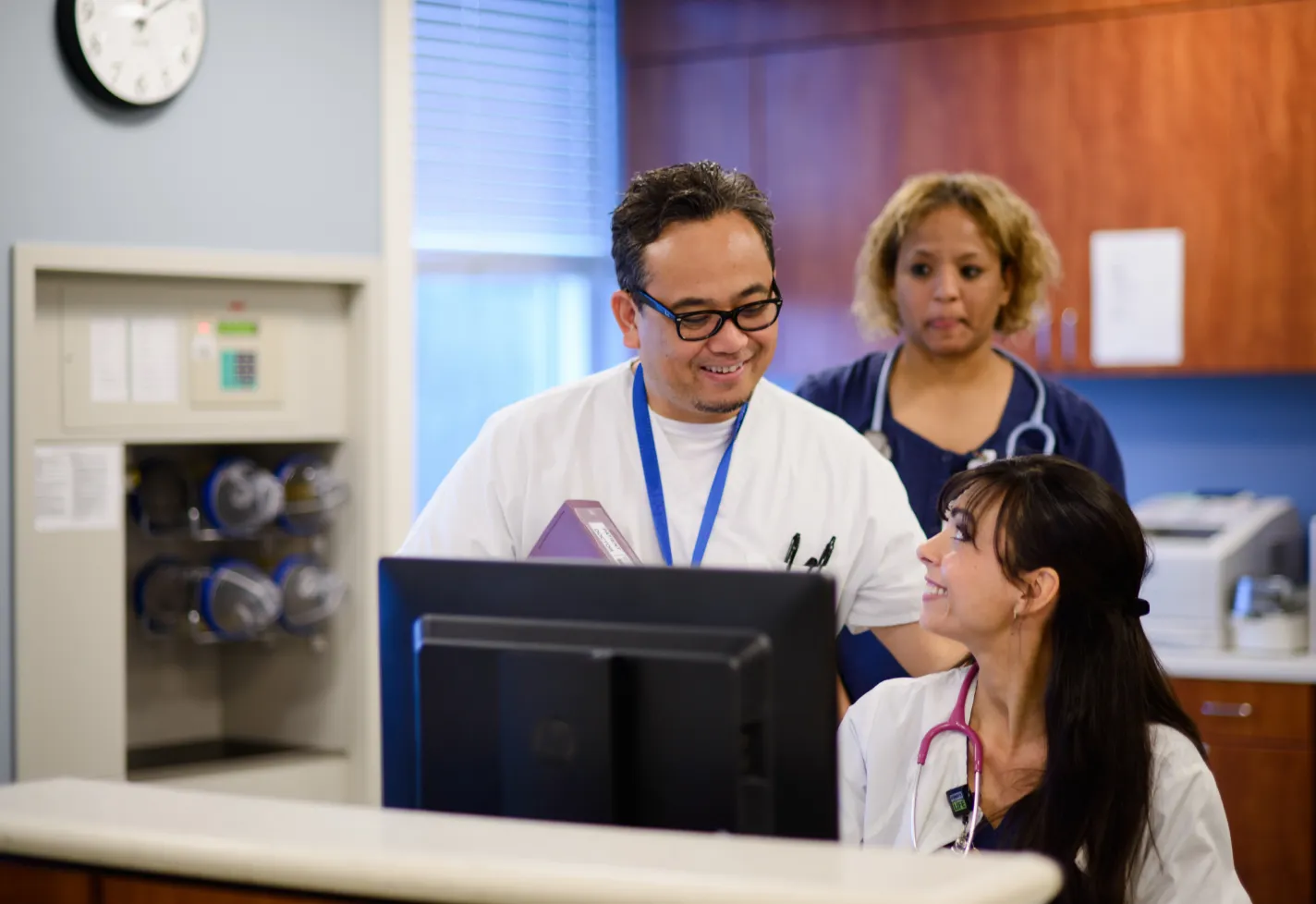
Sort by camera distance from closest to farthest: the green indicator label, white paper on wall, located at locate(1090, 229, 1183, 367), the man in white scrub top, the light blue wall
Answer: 1. the man in white scrub top
2. the light blue wall
3. the green indicator label
4. white paper on wall, located at locate(1090, 229, 1183, 367)

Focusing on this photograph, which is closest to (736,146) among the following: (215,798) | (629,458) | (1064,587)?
(629,458)

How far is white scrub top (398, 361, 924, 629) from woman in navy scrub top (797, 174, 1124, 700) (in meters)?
0.60

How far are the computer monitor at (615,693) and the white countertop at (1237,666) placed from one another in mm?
2364

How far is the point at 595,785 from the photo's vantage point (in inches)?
52.1

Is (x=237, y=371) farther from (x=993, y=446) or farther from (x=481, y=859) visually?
(x=481, y=859)

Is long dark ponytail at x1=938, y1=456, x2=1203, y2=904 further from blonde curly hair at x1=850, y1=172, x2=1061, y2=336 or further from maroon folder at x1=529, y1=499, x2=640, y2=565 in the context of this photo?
blonde curly hair at x1=850, y1=172, x2=1061, y2=336

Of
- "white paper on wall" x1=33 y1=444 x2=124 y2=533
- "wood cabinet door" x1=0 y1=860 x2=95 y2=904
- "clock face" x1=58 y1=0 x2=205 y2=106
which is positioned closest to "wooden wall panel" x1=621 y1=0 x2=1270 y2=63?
"clock face" x1=58 y1=0 x2=205 y2=106

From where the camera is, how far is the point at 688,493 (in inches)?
80.7

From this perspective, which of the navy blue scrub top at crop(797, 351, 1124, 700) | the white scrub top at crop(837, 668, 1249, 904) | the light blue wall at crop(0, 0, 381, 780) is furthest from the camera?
the light blue wall at crop(0, 0, 381, 780)

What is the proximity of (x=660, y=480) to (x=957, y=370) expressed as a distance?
943mm

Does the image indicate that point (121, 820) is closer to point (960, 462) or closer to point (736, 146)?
point (960, 462)

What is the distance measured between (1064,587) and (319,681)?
204 cm

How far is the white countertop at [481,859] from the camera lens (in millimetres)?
1087

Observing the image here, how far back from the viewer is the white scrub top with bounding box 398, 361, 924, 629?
2029 millimetres
